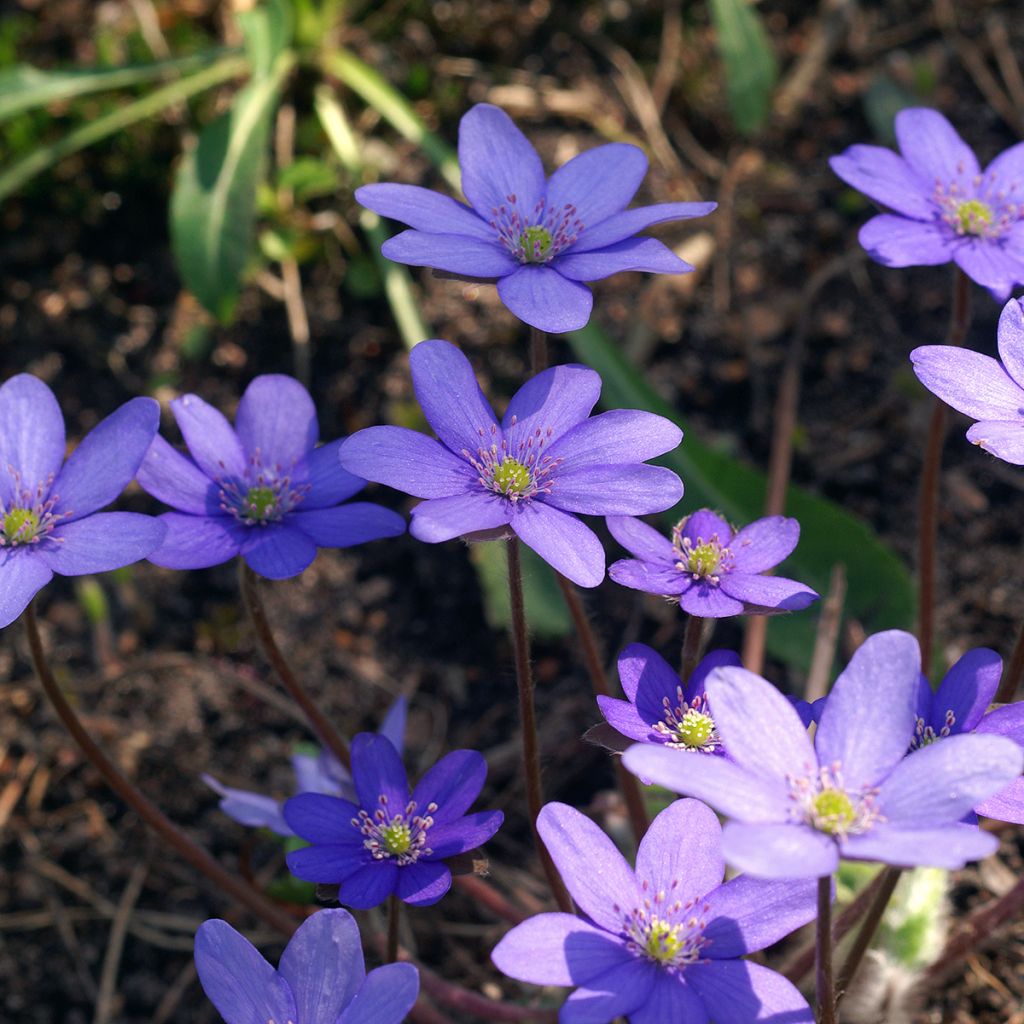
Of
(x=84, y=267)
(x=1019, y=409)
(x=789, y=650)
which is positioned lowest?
(x=789, y=650)

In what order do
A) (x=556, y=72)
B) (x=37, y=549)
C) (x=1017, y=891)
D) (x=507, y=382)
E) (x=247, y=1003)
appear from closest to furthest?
(x=247, y=1003), (x=37, y=549), (x=1017, y=891), (x=507, y=382), (x=556, y=72)

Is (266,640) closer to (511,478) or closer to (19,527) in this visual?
(19,527)

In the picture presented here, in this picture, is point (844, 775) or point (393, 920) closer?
point (844, 775)

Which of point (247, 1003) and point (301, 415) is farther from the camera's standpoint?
point (301, 415)

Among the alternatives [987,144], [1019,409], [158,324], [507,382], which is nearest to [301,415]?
[1019,409]

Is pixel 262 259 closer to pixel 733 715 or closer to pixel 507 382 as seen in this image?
pixel 507 382

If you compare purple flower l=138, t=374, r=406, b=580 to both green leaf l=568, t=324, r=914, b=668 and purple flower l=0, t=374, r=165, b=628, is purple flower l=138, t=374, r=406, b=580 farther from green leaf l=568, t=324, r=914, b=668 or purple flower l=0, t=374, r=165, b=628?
green leaf l=568, t=324, r=914, b=668

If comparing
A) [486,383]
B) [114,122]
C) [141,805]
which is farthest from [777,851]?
[114,122]
